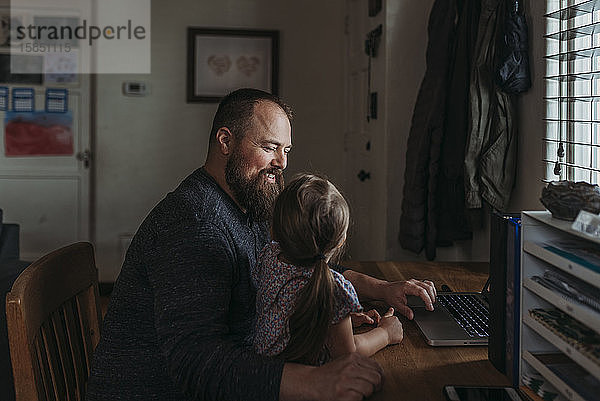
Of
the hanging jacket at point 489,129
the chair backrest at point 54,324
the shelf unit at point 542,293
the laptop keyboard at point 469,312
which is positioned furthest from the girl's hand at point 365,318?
the hanging jacket at point 489,129

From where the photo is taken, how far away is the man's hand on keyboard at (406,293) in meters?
1.62

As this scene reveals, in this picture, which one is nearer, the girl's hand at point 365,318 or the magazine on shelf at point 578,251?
the magazine on shelf at point 578,251

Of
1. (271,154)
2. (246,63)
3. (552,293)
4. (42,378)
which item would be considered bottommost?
(42,378)

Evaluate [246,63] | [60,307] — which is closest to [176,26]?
[246,63]

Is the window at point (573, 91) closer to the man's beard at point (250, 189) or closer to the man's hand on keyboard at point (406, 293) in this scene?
the man's hand on keyboard at point (406, 293)

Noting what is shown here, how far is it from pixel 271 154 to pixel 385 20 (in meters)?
1.94

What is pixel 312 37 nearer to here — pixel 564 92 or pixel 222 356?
pixel 564 92

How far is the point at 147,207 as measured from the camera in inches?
190

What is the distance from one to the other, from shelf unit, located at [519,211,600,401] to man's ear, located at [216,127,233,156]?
2.24ft

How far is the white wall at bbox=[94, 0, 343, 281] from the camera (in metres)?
4.73

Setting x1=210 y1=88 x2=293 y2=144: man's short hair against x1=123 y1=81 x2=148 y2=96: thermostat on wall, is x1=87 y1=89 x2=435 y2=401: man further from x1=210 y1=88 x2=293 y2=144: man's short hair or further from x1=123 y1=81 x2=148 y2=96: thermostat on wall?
x1=123 y1=81 x2=148 y2=96: thermostat on wall

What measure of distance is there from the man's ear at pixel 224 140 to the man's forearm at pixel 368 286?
50 centimetres

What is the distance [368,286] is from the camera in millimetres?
1763

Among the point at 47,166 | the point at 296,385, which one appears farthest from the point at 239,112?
the point at 47,166
